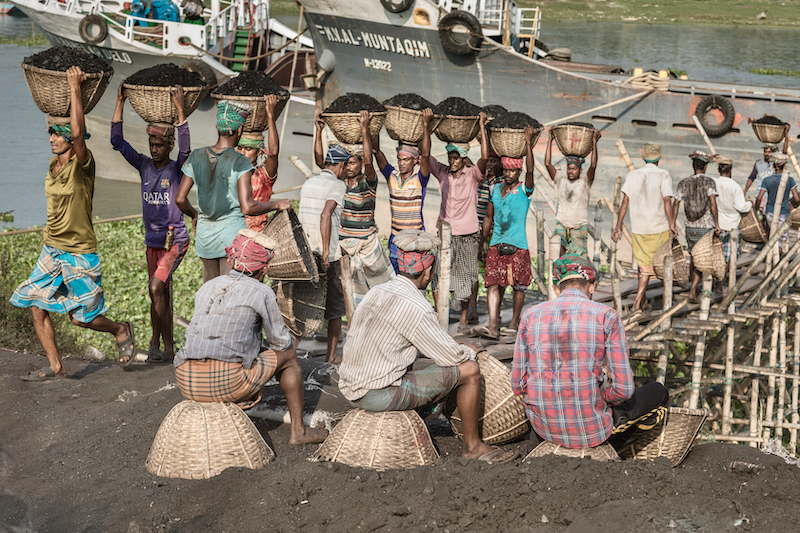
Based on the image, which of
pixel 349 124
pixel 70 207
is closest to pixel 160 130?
pixel 70 207

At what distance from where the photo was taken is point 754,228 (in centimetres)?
961

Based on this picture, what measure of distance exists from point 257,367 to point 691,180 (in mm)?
5331

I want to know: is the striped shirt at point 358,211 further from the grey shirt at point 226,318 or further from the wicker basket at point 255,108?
the grey shirt at point 226,318

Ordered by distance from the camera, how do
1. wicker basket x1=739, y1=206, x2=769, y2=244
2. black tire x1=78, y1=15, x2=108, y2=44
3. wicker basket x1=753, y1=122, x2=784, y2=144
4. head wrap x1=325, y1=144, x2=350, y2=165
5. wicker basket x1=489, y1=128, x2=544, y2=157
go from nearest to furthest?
head wrap x1=325, y1=144, x2=350, y2=165, wicker basket x1=489, y1=128, x2=544, y2=157, wicker basket x1=753, y1=122, x2=784, y2=144, wicker basket x1=739, y1=206, x2=769, y2=244, black tire x1=78, y1=15, x2=108, y2=44

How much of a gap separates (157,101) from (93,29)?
547 inches

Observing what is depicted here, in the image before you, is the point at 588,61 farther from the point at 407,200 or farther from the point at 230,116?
the point at 230,116

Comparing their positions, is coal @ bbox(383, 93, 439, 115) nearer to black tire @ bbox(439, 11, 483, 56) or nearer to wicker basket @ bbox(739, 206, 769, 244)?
wicker basket @ bbox(739, 206, 769, 244)

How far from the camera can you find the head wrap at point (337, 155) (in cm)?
611

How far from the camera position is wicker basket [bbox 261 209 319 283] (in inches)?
220

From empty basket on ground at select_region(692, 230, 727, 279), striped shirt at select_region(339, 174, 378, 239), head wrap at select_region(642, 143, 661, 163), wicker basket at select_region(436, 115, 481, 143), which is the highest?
wicker basket at select_region(436, 115, 481, 143)

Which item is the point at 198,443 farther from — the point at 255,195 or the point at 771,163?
the point at 771,163

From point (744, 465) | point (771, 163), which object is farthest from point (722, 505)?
point (771, 163)

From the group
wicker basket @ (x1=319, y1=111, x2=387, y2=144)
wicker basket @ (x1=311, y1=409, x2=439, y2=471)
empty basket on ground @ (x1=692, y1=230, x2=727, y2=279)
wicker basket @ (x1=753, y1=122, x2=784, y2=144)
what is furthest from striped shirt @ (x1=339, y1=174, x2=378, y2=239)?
wicker basket @ (x1=753, y1=122, x2=784, y2=144)

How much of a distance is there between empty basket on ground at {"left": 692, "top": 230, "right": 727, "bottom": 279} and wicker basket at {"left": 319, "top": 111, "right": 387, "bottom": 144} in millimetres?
3686
